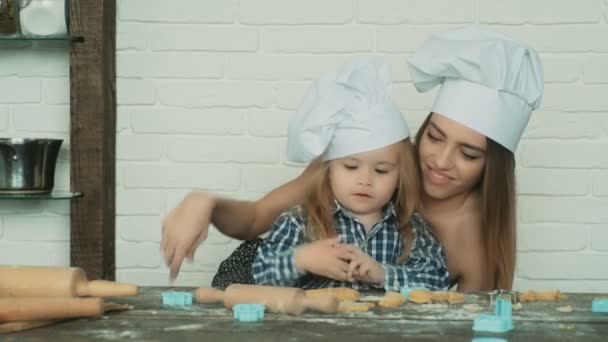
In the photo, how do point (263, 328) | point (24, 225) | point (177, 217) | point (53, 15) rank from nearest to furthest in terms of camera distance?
point (263, 328) < point (177, 217) < point (53, 15) < point (24, 225)

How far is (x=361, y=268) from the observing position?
6.06ft

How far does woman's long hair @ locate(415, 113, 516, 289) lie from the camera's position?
2.22 metres

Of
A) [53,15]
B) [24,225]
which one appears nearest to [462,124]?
[53,15]

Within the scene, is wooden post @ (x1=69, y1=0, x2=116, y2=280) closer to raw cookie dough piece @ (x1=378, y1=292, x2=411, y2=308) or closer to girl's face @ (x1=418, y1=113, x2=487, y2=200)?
girl's face @ (x1=418, y1=113, x2=487, y2=200)

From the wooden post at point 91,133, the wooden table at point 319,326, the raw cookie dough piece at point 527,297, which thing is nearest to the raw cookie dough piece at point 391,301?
the wooden table at point 319,326

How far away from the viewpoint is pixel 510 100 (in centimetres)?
212

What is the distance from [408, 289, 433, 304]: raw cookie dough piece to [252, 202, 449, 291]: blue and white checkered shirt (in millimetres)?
458

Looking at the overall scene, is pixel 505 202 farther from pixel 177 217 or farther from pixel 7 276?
pixel 7 276

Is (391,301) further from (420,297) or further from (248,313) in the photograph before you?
(248,313)

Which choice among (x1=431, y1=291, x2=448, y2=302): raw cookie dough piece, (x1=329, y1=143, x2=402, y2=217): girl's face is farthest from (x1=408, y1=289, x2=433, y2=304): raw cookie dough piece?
(x1=329, y1=143, x2=402, y2=217): girl's face

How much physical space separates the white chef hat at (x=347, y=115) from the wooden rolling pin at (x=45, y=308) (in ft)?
2.69

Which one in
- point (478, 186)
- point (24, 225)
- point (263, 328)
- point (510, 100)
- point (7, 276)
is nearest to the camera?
point (263, 328)

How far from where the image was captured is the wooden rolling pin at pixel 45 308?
1227 millimetres

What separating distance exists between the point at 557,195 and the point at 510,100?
2.82 ft
